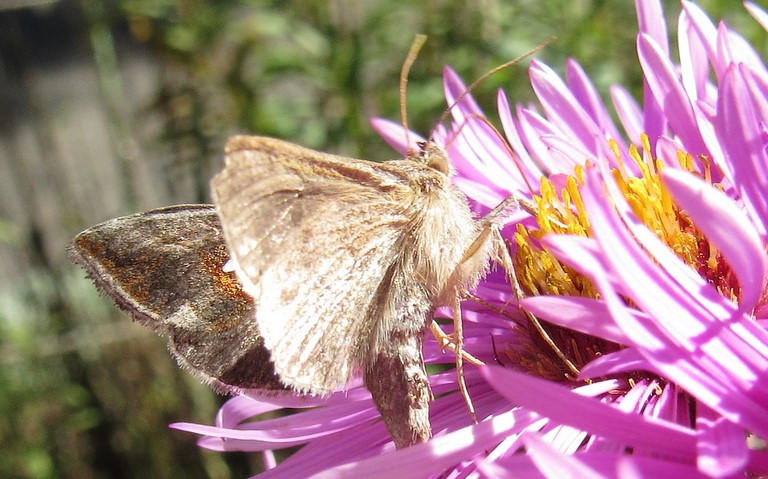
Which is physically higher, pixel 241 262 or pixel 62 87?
pixel 62 87

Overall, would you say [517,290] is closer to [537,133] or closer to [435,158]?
[435,158]

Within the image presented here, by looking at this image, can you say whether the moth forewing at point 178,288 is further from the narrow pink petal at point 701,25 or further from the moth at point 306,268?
the narrow pink petal at point 701,25

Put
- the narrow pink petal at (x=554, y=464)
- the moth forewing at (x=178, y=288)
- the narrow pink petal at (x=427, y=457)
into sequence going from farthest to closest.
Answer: the moth forewing at (x=178, y=288) < the narrow pink petal at (x=427, y=457) < the narrow pink petal at (x=554, y=464)

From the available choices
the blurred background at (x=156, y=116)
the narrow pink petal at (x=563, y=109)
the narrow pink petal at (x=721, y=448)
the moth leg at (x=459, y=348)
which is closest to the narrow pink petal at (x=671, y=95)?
the narrow pink petal at (x=563, y=109)

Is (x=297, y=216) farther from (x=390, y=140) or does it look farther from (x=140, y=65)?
(x=140, y=65)

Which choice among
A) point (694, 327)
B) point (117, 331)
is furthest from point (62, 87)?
point (694, 327)

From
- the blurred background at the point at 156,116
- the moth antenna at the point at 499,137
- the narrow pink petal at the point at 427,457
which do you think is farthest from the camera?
the blurred background at the point at 156,116
